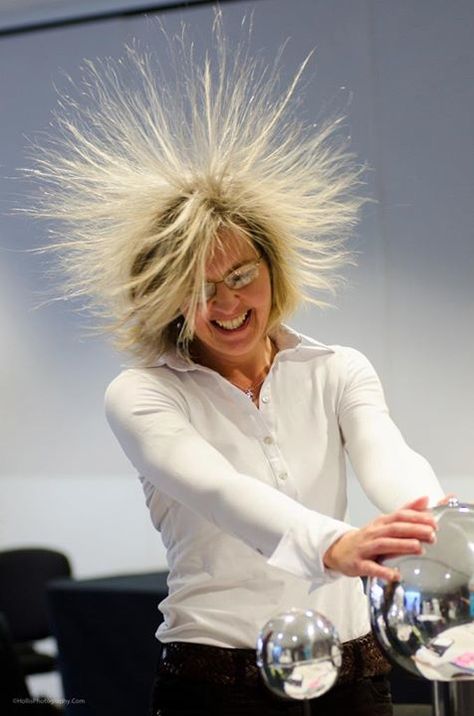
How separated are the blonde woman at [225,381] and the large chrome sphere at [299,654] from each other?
1.72ft

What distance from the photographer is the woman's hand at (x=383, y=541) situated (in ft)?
3.28

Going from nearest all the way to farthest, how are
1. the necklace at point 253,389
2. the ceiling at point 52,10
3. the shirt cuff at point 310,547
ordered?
the shirt cuff at point 310,547 → the necklace at point 253,389 → the ceiling at point 52,10

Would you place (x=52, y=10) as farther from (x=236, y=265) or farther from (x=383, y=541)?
(x=383, y=541)

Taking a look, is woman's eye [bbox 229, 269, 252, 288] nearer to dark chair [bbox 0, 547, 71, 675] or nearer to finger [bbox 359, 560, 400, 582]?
finger [bbox 359, 560, 400, 582]

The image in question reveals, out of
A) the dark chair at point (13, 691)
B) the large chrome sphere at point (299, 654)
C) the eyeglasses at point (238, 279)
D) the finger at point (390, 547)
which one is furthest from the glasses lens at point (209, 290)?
the dark chair at point (13, 691)

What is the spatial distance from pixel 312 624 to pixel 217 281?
2.42 feet

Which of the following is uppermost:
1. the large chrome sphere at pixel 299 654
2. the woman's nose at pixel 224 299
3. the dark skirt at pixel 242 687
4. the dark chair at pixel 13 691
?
the woman's nose at pixel 224 299

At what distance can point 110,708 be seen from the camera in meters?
3.50

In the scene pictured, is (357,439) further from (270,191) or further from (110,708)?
(110,708)

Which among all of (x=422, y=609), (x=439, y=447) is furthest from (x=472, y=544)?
(x=439, y=447)

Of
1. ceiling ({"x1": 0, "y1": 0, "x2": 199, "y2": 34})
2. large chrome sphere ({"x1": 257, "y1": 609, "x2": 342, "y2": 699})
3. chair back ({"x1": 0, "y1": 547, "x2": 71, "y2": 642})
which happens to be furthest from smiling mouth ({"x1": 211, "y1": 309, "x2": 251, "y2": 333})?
ceiling ({"x1": 0, "y1": 0, "x2": 199, "y2": 34})

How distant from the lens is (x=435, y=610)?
938 millimetres

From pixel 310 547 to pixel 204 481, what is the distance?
240mm

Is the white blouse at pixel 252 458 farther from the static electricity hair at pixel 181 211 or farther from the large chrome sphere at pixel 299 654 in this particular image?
the large chrome sphere at pixel 299 654
